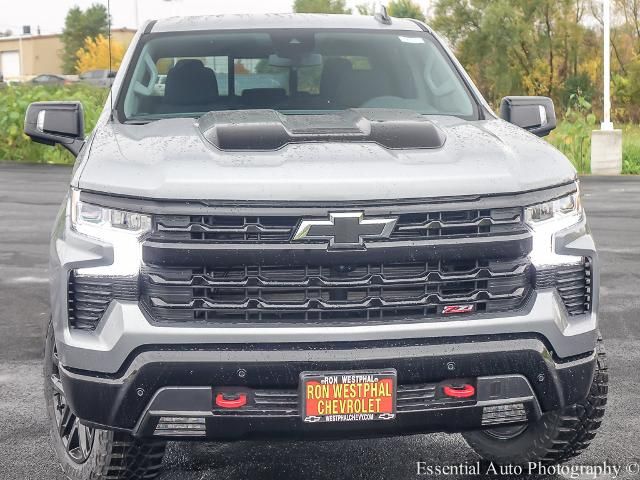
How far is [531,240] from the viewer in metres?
3.94

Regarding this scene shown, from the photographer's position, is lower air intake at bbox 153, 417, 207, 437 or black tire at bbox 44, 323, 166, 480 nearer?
lower air intake at bbox 153, 417, 207, 437

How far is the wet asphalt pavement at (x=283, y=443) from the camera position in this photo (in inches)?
193

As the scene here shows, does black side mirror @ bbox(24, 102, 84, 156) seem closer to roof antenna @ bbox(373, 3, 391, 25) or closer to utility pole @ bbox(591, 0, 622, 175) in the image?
roof antenna @ bbox(373, 3, 391, 25)

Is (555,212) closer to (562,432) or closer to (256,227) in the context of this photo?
(562,432)

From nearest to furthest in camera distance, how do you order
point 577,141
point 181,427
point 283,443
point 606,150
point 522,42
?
point 181,427, point 283,443, point 606,150, point 577,141, point 522,42

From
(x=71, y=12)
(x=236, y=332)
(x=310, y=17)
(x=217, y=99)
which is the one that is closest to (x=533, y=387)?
(x=236, y=332)

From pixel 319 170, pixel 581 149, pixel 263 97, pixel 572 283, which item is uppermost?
pixel 263 97

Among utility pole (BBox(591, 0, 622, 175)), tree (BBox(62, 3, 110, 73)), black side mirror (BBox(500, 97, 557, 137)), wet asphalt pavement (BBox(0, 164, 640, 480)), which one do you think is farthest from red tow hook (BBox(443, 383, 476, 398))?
tree (BBox(62, 3, 110, 73))

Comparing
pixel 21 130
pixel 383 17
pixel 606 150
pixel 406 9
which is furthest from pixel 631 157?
pixel 406 9

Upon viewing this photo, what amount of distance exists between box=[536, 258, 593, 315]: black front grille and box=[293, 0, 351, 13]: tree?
3034 inches

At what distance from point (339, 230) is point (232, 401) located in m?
0.66

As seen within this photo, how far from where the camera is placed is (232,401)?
12.5ft

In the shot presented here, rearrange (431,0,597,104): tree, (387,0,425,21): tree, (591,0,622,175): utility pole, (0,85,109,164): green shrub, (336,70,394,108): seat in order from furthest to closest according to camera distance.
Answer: (387,0,425,21): tree, (431,0,597,104): tree, (0,85,109,164): green shrub, (591,0,622,175): utility pole, (336,70,394,108): seat

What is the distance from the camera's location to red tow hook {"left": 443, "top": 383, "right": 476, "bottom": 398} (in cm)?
387
